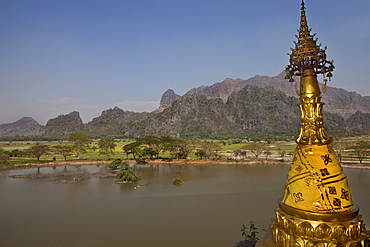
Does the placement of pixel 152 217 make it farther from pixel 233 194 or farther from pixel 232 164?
pixel 232 164

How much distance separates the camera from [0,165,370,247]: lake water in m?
11.6

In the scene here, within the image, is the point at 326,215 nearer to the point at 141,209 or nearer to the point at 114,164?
the point at 141,209

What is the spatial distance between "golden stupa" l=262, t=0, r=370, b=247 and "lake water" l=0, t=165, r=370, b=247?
8.13m

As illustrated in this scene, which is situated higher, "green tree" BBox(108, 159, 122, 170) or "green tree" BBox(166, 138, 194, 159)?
"green tree" BBox(166, 138, 194, 159)

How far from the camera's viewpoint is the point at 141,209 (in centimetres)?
1566

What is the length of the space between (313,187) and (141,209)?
45.6 feet

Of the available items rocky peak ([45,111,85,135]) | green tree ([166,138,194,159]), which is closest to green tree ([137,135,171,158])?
green tree ([166,138,194,159])

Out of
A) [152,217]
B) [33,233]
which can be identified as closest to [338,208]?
[152,217]

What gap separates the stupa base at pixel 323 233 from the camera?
3168 mm

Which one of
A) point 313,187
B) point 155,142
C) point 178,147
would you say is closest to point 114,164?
point 155,142

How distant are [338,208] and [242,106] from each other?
156610mm

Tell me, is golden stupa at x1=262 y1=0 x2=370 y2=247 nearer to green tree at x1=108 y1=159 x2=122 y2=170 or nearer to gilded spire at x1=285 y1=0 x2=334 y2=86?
gilded spire at x1=285 y1=0 x2=334 y2=86

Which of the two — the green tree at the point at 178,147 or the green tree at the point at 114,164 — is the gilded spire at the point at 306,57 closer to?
the green tree at the point at 114,164

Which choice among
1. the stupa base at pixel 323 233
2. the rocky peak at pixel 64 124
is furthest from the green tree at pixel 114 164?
the rocky peak at pixel 64 124
